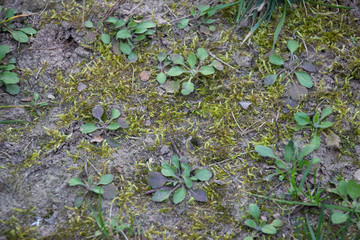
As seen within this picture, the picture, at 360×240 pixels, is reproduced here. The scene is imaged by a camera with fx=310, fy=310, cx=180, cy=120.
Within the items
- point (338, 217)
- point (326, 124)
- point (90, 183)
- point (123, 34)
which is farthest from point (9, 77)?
point (338, 217)

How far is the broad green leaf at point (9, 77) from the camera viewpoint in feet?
8.02

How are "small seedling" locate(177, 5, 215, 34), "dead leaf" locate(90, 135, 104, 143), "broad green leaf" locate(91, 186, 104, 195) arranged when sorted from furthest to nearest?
"small seedling" locate(177, 5, 215, 34), "dead leaf" locate(90, 135, 104, 143), "broad green leaf" locate(91, 186, 104, 195)

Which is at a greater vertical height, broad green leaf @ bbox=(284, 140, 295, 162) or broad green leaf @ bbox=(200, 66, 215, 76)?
broad green leaf @ bbox=(200, 66, 215, 76)

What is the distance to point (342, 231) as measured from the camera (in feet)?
6.66

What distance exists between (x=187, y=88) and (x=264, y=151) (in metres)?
0.79

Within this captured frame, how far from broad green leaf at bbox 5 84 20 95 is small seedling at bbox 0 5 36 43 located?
1.38ft

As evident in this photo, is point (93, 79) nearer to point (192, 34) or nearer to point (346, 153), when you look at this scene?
point (192, 34)

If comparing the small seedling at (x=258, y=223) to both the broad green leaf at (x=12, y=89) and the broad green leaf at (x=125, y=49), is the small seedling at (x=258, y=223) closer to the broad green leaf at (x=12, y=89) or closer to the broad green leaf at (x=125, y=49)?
the broad green leaf at (x=125, y=49)

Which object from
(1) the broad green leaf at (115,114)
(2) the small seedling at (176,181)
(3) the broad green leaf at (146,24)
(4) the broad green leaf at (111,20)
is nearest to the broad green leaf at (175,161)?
(2) the small seedling at (176,181)

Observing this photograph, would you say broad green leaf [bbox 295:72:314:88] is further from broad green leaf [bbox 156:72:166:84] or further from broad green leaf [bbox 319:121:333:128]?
broad green leaf [bbox 156:72:166:84]

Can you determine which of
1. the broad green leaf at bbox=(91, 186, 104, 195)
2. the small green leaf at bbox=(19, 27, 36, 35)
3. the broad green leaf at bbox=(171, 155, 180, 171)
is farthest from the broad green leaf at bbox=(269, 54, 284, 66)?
the small green leaf at bbox=(19, 27, 36, 35)

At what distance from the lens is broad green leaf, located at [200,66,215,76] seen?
2576 millimetres

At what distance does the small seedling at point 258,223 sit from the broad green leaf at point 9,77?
2041mm

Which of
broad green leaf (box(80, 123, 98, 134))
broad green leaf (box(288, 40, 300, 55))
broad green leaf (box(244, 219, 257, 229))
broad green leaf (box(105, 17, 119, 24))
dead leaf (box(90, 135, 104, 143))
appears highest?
broad green leaf (box(105, 17, 119, 24))
